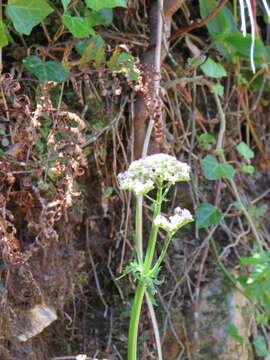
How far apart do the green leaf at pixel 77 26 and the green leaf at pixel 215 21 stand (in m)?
0.43

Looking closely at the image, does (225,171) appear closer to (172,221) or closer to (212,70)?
(212,70)

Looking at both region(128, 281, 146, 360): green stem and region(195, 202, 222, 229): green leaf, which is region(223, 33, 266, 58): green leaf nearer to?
region(195, 202, 222, 229): green leaf

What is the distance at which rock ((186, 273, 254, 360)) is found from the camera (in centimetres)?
152

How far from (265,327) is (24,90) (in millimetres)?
1037

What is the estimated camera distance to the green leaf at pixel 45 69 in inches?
46.9

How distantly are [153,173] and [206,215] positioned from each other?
648 millimetres

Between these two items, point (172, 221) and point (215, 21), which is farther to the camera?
point (215, 21)

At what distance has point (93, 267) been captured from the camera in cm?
143

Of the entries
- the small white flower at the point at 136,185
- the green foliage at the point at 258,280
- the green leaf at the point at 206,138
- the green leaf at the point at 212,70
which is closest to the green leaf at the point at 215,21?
the green leaf at the point at 212,70

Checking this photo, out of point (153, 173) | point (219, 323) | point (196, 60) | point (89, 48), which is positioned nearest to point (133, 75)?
point (89, 48)

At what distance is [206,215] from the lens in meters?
1.52

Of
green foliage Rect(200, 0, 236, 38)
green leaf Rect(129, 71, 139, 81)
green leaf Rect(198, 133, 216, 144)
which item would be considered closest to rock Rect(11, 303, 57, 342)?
green leaf Rect(129, 71, 139, 81)

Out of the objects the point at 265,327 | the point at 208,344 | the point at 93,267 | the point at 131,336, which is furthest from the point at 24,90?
the point at 265,327

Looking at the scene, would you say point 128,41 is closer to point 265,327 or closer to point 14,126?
point 14,126
